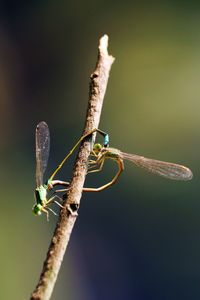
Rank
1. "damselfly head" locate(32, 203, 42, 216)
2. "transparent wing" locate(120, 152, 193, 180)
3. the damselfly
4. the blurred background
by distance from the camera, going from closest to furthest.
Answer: "damselfly head" locate(32, 203, 42, 216), the damselfly, "transparent wing" locate(120, 152, 193, 180), the blurred background

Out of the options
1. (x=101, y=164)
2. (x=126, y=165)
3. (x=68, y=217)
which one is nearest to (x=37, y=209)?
(x=101, y=164)

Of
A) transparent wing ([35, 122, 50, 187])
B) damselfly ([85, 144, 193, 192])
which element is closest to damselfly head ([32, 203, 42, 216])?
damselfly ([85, 144, 193, 192])

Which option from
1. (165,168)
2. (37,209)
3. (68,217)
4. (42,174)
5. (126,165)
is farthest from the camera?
(126,165)

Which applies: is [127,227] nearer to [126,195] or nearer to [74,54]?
[126,195]

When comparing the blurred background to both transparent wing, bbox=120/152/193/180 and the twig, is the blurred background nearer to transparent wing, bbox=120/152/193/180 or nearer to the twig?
transparent wing, bbox=120/152/193/180

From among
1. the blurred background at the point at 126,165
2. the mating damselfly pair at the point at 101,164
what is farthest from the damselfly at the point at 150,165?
the blurred background at the point at 126,165

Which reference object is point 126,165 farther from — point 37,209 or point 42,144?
point 37,209

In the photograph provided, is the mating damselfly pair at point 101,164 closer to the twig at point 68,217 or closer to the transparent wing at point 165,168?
the transparent wing at point 165,168
